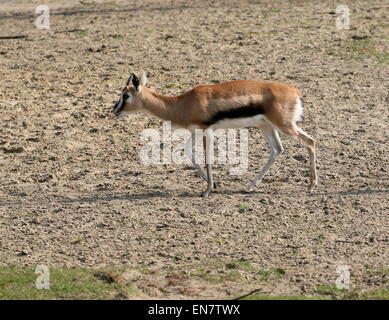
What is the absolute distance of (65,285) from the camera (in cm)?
761

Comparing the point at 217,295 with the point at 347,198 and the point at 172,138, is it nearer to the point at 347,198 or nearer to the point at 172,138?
the point at 347,198

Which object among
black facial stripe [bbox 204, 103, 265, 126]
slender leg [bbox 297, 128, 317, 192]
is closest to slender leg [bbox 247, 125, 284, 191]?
slender leg [bbox 297, 128, 317, 192]

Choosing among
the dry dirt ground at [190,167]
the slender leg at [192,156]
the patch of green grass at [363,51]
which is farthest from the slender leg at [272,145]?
the patch of green grass at [363,51]

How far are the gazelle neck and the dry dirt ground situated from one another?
→ 2.35 feet

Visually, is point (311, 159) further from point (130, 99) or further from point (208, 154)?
point (130, 99)

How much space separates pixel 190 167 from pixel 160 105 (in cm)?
92

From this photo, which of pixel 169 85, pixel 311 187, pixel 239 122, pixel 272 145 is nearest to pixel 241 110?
pixel 239 122

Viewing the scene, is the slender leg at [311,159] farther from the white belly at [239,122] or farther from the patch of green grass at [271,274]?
the patch of green grass at [271,274]

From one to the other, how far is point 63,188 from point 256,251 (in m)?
2.56

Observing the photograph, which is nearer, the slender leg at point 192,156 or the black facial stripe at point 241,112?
the black facial stripe at point 241,112

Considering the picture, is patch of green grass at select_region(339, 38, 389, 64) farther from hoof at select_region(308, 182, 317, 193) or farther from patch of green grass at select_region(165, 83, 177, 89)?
hoof at select_region(308, 182, 317, 193)

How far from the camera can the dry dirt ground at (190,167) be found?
8.19 m

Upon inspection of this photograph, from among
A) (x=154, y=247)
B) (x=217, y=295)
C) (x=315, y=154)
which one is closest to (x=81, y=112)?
(x=315, y=154)

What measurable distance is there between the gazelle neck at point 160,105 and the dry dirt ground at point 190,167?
2.35ft
